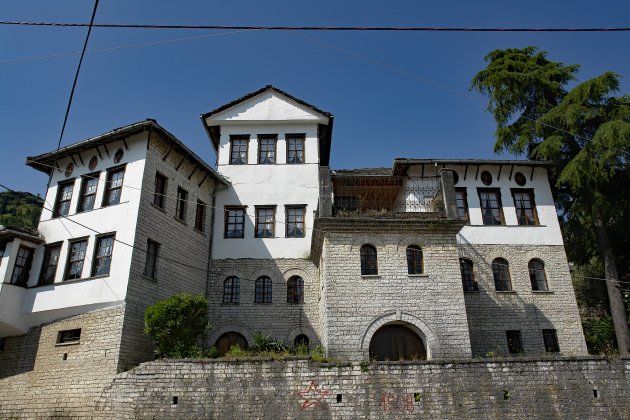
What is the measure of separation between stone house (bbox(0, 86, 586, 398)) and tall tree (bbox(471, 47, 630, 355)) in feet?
5.50

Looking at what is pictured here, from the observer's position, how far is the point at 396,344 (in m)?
14.7

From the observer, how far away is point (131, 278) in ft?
49.4

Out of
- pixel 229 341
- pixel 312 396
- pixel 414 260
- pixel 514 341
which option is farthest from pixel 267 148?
pixel 514 341

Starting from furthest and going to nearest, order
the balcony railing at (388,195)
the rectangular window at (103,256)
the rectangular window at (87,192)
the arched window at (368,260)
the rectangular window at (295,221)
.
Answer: the rectangular window at (295,221), the rectangular window at (87,192), the balcony railing at (388,195), the rectangular window at (103,256), the arched window at (368,260)

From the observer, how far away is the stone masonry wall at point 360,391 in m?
12.6

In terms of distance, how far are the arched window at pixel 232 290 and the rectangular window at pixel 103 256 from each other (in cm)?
511

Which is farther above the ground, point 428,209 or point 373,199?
point 373,199

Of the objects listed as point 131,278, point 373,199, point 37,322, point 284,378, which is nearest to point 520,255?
point 373,199

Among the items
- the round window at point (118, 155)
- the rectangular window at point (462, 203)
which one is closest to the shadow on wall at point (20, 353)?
the round window at point (118, 155)

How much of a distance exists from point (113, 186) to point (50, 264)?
11.9 ft

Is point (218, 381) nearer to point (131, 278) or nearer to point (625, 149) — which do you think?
point (131, 278)

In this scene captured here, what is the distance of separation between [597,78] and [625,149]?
356 cm

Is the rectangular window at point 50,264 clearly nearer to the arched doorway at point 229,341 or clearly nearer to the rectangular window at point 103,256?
the rectangular window at point 103,256

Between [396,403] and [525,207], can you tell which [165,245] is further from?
[525,207]
